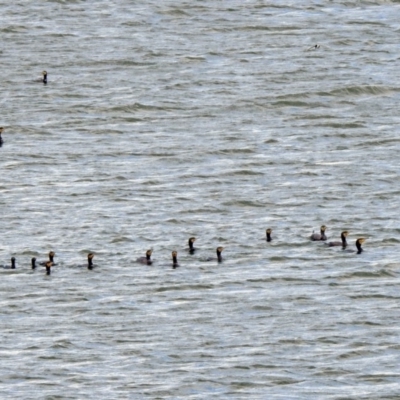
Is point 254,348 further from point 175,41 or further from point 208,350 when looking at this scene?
point 175,41

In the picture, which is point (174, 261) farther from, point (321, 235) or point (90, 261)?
point (321, 235)

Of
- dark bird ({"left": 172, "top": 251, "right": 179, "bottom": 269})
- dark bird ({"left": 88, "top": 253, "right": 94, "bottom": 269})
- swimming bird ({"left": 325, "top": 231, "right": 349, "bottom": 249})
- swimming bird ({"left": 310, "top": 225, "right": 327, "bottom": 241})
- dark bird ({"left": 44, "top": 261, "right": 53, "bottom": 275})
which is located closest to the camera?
dark bird ({"left": 44, "top": 261, "right": 53, "bottom": 275})

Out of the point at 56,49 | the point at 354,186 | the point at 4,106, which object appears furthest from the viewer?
the point at 56,49

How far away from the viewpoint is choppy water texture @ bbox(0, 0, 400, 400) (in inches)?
1219

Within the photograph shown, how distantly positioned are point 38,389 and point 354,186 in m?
12.8

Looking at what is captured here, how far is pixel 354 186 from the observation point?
40.8 meters

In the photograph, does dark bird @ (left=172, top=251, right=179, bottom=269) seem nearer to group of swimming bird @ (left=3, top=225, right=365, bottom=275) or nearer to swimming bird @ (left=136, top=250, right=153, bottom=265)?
group of swimming bird @ (left=3, top=225, right=365, bottom=275)

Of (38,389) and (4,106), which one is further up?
(4,106)

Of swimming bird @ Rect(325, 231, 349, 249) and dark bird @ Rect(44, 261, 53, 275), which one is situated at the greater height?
swimming bird @ Rect(325, 231, 349, 249)

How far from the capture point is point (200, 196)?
4047cm

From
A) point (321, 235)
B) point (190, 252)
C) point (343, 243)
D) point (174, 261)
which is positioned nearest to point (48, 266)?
point (174, 261)

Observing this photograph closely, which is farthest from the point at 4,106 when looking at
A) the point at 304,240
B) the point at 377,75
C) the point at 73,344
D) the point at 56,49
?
the point at 73,344

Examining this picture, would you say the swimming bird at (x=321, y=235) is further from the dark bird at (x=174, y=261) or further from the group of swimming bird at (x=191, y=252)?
the dark bird at (x=174, y=261)

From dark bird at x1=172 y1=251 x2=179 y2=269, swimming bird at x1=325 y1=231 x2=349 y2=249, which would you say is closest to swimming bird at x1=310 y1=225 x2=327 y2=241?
swimming bird at x1=325 y1=231 x2=349 y2=249
